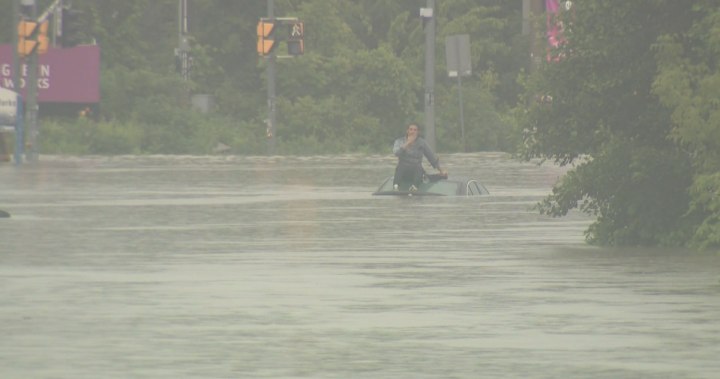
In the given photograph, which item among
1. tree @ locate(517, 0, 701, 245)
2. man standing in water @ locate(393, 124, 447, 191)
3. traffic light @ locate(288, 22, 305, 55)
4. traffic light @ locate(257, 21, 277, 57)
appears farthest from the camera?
traffic light @ locate(257, 21, 277, 57)

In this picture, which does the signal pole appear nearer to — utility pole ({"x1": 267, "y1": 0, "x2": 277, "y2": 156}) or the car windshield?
utility pole ({"x1": 267, "y1": 0, "x2": 277, "y2": 156})

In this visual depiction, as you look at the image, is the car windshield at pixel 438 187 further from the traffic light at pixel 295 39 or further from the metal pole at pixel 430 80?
the traffic light at pixel 295 39

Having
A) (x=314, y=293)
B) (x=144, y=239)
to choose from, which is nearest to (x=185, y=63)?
(x=144, y=239)

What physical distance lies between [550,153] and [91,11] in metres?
45.1

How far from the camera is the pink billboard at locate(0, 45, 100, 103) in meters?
58.1

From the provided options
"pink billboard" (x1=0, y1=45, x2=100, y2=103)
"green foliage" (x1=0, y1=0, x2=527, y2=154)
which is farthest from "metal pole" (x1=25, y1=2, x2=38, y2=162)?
"pink billboard" (x1=0, y1=45, x2=100, y2=103)

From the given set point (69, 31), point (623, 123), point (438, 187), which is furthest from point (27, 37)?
point (623, 123)

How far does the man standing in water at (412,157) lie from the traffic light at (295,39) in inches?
672

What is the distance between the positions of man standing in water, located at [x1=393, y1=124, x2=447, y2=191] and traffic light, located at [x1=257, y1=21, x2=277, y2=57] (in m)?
19.9

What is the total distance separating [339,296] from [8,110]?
33.4 m

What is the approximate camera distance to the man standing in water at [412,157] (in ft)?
98.0

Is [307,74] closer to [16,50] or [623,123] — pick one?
[16,50]

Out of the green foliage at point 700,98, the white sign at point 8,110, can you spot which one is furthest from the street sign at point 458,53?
the green foliage at point 700,98

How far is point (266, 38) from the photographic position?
50.2 m
